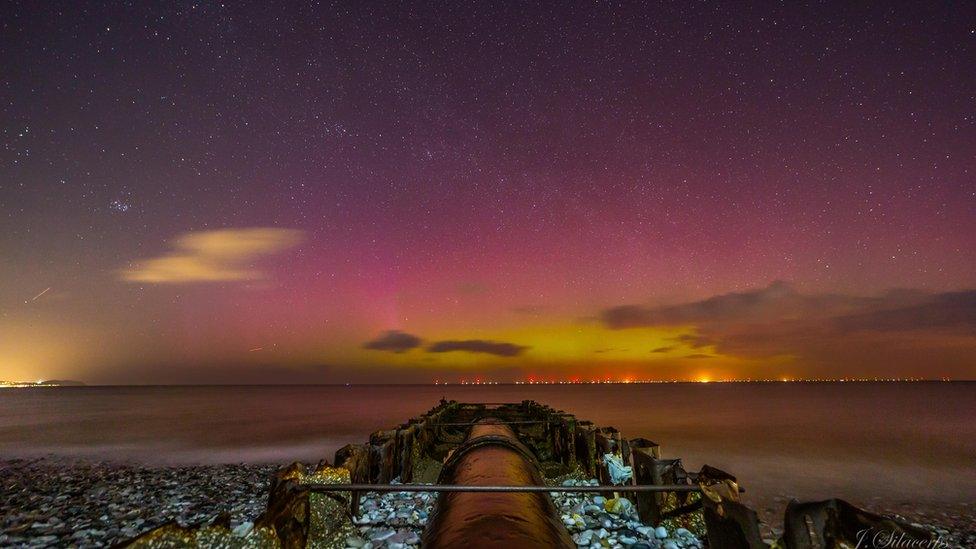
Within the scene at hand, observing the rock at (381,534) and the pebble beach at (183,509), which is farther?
the pebble beach at (183,509)

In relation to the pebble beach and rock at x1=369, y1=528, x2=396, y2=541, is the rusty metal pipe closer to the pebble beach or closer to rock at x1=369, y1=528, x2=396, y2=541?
the pebble beach

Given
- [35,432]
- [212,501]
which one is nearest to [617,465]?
[212,501]

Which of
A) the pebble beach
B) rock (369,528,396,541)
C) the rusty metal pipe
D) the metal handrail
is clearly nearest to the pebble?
the pebble beach

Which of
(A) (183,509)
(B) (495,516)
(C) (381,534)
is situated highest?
(B) (495,516)

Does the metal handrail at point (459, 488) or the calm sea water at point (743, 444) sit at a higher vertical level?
the metal handrail at point (459, 488)

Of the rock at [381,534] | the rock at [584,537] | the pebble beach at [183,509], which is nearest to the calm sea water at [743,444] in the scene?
the pebble beach at [183,509]

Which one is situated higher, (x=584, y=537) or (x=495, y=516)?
(x=495, y=516)

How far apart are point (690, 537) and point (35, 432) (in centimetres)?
4668

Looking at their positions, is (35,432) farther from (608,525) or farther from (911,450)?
(911,450)

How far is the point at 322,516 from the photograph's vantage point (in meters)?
5.84

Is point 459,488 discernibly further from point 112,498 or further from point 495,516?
point 112,498

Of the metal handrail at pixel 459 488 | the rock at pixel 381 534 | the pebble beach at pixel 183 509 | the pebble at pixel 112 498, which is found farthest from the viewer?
the pebble at pixel 112 498

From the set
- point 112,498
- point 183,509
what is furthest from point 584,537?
point 112,498

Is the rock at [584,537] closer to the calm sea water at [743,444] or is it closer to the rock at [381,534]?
the rock at [381,534]
